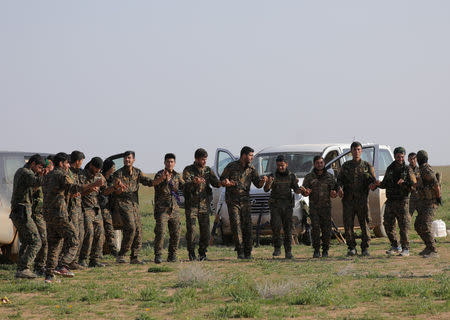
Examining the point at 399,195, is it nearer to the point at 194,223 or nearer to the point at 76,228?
the point at 194,223

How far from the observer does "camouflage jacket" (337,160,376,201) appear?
1273 centimetres

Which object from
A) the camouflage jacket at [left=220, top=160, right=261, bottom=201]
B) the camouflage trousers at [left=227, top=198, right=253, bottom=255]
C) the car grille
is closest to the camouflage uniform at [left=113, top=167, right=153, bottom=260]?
the camouflage jacket at [left=220, top=160, right=261, bottom=201]

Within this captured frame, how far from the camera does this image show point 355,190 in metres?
12.8

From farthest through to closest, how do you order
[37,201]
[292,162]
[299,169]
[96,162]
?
[292,162] → [299,169] → [96,162] → [37,201]

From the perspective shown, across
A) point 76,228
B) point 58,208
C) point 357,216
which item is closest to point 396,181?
point 357,216

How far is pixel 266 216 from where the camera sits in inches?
576

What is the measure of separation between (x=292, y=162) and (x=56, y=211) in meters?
6.86

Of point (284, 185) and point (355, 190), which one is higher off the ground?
point (284, 185)

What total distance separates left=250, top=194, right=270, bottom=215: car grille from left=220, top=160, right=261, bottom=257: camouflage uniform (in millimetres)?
1921

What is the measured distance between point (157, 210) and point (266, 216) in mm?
3155

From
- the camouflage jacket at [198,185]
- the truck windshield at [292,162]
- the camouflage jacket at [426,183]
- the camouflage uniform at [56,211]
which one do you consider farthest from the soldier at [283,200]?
the camouflage uniform at [56,211]

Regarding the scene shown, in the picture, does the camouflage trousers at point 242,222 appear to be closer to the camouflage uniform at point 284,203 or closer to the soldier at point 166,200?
the camouflage uniform at point 284,203

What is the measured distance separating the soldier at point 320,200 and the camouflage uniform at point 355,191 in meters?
0.25

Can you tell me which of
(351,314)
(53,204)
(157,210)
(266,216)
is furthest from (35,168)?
(266,216)
